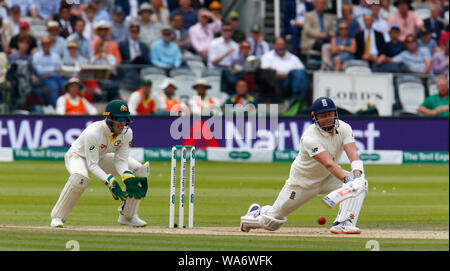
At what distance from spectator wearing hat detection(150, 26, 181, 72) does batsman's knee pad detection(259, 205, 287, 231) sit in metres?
9.80

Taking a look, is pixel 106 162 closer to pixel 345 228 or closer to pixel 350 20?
pixel 345 228

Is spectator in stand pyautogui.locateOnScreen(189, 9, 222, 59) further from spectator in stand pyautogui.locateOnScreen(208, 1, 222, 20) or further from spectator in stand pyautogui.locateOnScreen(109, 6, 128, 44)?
spectator in stand pyautogui.locateOnScreen(109, 6, 128, 44)

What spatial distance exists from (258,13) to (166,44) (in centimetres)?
359

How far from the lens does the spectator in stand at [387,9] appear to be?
69.6 feet

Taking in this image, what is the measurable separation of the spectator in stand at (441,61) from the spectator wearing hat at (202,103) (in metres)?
5.59

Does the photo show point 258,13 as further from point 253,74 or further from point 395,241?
point 395,241

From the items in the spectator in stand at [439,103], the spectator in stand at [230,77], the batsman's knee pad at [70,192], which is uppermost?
the spectator in stand at [230,77]

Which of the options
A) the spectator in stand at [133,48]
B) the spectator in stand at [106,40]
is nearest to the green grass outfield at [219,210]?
the spectator in stand at [133,48]

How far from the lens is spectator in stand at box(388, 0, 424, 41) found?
2081 cm

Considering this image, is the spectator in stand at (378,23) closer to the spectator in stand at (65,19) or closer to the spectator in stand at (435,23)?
the spectator in stand at (435,23)

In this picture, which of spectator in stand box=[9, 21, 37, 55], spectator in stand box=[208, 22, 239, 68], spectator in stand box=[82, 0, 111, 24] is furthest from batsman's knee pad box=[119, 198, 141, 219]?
spectator in stand box=[82, 0, 111, 24]

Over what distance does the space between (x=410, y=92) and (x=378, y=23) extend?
93.4 inches

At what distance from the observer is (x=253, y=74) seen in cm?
1831
